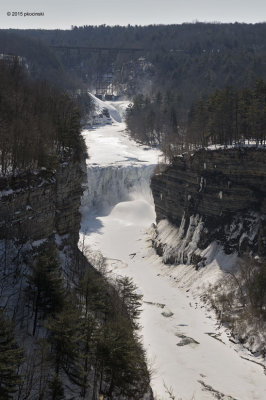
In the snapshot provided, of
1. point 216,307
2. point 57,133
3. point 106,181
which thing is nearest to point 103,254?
point 216,307

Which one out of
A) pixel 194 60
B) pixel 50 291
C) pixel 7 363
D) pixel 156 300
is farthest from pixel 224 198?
pixel 194 60

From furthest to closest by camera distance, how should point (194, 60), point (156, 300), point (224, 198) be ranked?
point (194, 60)
point (224, 198)
point (156, 300)

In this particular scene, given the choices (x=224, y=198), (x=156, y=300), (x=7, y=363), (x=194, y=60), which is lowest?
(x=156, y=300)

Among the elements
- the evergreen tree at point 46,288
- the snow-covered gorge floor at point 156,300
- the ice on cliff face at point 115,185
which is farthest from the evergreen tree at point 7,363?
the ice on cliff face at point 115,185

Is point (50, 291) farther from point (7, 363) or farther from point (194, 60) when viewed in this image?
point (194, 60)

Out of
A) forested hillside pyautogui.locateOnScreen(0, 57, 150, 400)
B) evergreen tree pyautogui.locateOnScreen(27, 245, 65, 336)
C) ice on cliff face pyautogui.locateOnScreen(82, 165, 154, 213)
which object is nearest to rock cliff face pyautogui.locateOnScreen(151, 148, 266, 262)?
forested hillside pyautogui.locateOnScreen(0, 57, 150, 400)

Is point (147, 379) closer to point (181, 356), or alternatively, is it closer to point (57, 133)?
point (181, 356)

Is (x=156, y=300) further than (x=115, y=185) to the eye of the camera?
No

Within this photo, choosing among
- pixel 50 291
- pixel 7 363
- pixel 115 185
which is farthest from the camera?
pixel 115 185
